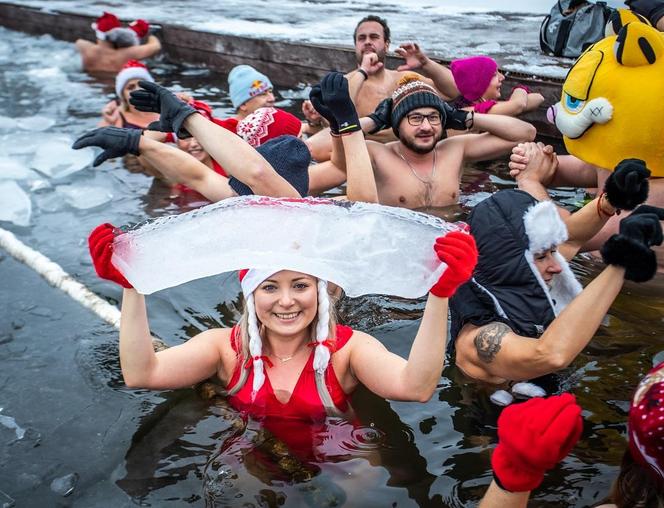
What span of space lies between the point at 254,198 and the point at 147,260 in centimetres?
48

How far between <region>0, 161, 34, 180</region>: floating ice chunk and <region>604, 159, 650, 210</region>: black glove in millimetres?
6148

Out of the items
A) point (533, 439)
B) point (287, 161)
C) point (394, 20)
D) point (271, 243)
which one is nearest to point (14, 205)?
point (287, 161)

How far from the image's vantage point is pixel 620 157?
427cm

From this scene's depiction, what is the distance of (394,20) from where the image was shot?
12.2 metres

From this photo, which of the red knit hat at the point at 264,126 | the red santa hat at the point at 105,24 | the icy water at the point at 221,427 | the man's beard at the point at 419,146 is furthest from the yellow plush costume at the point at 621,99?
the red santa hat at the point at 105,24

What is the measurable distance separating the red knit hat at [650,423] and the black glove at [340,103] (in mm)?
2536

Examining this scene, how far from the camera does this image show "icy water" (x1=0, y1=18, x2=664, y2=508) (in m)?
3.31

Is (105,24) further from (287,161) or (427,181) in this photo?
(287,161)

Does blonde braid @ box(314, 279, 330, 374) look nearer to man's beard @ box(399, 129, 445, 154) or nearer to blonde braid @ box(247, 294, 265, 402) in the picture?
blonde braid @ box(247, 294, 265, 402)

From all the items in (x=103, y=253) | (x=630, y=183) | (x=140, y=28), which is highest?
(x=630, y=183)

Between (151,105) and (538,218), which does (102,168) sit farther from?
(538,218)

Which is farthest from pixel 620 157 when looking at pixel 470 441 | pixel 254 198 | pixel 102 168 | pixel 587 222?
pixel 102 168

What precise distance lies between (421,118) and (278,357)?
2722 millimetres

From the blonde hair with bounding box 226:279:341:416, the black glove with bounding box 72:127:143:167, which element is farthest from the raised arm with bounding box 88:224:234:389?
the black glove with bounding box 72:127:143:167
